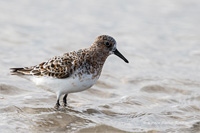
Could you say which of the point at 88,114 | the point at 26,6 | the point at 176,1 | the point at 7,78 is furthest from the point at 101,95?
the point at 176,1

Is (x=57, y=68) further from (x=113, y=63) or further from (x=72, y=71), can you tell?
(x=113, y=63)

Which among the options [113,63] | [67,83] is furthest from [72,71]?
[113,63]

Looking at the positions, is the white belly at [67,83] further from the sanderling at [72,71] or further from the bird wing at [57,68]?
the bird wing at [57,68]

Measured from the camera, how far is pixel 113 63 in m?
12.4

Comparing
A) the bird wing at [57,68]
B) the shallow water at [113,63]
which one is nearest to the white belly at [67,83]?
the bird wing at [57,68]

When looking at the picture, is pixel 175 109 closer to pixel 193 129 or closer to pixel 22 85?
pixel 193 129

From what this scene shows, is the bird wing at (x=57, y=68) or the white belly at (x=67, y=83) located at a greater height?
the bird wing at (x=57, y=68)

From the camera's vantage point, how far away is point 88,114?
838 centimetres

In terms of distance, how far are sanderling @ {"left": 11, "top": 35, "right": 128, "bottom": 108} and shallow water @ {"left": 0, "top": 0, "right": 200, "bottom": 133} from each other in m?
0.61

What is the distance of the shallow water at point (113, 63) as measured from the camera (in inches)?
318

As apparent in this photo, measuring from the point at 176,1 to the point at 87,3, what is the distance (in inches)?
158

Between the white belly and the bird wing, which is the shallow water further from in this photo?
the bird wing

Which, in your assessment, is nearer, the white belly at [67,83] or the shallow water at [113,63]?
the white belly at [67,83]

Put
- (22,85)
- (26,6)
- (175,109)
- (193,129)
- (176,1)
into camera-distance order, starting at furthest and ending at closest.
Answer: (176,1) < (26,6) < (22,85) < (175,109) < (193,129)
